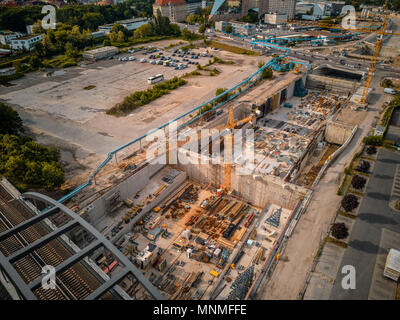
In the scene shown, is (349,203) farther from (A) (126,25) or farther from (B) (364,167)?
(A) (126,25)

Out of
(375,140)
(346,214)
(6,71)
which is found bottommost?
(346,214)

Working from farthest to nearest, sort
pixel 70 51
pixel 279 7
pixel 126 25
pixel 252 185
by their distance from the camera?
pixel 279 7
pixel 126 25
pixel 70 51
pixel 252 185

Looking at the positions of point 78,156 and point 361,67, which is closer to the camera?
point 78,156

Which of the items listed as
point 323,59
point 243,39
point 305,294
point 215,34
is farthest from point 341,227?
point 215,34

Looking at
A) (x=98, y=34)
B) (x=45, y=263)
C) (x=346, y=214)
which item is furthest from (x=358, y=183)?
(x=98, y=34)

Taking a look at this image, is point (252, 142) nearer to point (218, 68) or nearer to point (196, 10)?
point (218, 68)
